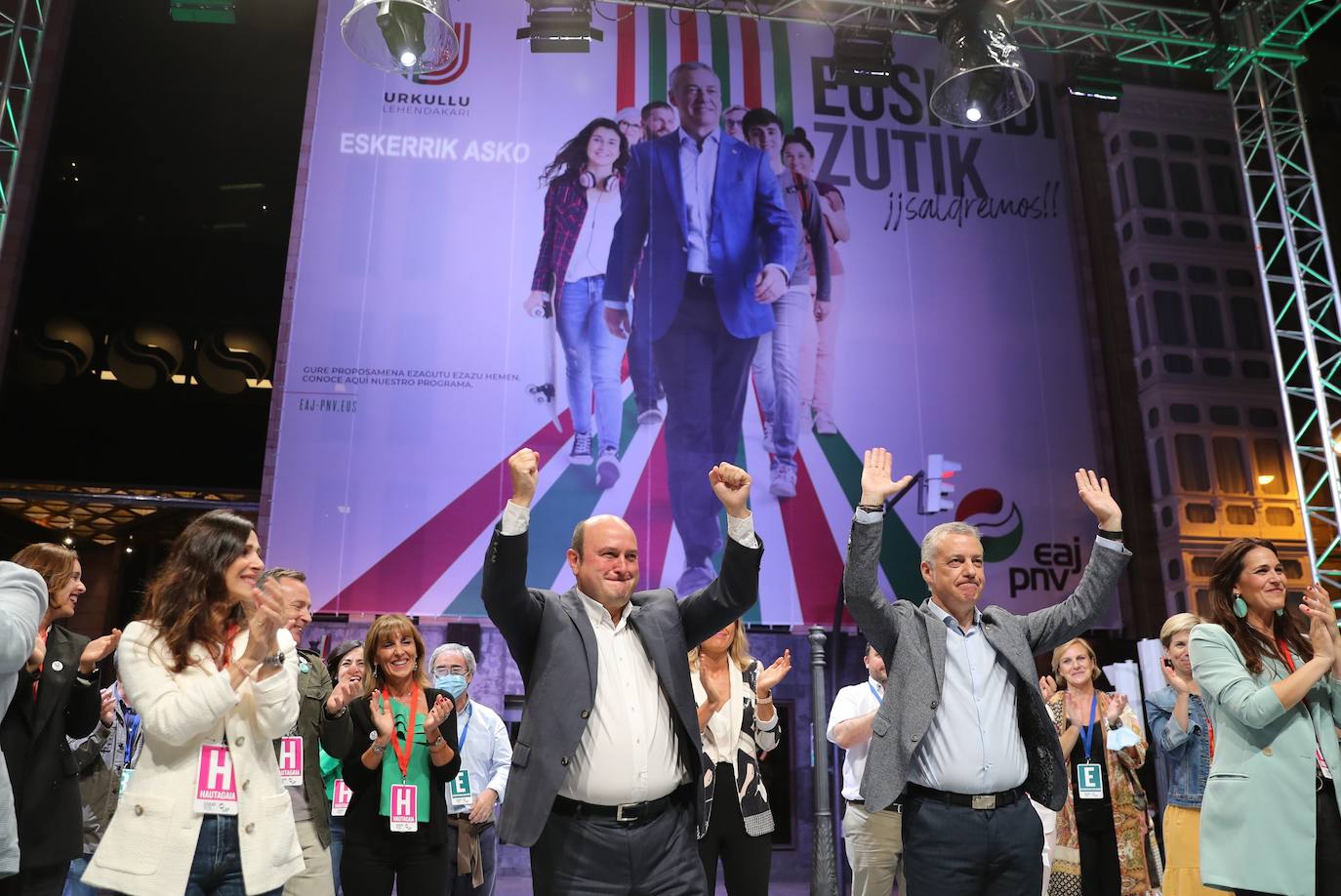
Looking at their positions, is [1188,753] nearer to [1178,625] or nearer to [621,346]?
[1178,625]

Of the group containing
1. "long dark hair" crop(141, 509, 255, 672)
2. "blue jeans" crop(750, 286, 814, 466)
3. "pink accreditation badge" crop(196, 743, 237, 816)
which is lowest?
"pink accreditation badge" crop(196, 743, 237, 816)

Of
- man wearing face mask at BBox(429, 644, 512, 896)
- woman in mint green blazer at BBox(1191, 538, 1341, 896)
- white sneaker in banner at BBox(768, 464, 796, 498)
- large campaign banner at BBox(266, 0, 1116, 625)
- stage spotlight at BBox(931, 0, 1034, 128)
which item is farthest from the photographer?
white sneaker in banner at BBox(768, 464, 796, 498)

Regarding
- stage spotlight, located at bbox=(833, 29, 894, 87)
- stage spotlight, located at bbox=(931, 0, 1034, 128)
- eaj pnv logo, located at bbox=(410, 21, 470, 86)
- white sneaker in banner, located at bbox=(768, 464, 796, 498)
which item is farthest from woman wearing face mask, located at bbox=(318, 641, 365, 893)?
stage spotlight, located at bbox=(833, 29, 894, 87)

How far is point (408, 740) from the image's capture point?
3.44 metres

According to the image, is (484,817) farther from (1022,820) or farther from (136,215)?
(136,215)

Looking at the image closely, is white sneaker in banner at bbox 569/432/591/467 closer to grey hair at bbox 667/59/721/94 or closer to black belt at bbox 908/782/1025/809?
grey hair at bbox 667/59/721/94

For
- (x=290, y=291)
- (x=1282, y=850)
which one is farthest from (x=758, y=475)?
(x=1282, y=850)

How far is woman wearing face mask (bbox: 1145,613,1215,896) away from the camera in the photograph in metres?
3.70

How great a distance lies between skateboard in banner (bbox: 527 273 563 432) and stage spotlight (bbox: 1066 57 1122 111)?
15.1 feet

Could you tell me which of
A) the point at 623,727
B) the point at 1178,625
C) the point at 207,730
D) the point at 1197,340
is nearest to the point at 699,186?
the point at 1197,340

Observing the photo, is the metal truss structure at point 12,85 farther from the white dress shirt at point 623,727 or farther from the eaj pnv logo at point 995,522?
the eaj pnv logo at point 995,522

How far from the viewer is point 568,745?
2.36m

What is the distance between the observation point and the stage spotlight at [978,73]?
633 centimetres

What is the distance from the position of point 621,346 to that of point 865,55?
311 cm
